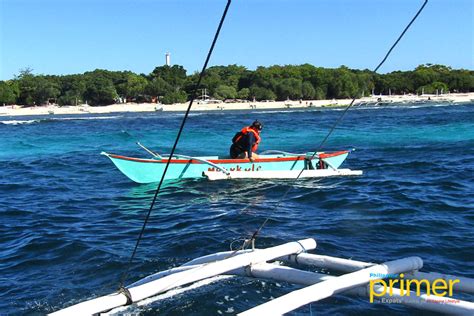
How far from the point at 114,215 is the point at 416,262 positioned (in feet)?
24.4

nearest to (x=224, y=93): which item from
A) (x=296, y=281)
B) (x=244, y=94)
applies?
(x=244, y=94)

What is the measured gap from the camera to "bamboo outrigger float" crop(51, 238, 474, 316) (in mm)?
3814

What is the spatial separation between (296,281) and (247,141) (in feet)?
31.8

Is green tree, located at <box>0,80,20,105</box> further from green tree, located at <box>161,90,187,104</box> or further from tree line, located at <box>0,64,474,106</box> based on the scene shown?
green tree, located at <box>161,90,187,104</box>

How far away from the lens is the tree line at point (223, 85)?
102000mm

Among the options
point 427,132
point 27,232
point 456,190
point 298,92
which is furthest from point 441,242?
point 298,92

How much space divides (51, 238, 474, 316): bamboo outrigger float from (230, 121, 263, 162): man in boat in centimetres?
889

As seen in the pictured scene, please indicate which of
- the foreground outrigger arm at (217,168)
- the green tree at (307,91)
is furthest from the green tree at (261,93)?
the foreground outrigger arm at (217,168)

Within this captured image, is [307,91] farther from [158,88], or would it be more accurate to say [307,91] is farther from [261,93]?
[158,88]

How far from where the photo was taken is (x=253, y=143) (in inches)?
561

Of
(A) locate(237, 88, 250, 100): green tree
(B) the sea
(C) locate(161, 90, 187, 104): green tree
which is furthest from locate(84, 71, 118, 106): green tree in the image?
(B) the sea

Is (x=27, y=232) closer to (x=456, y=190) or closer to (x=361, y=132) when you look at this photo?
(x=456, y=190)

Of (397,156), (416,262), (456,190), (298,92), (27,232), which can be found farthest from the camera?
(298,92)

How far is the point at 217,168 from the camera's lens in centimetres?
1407
